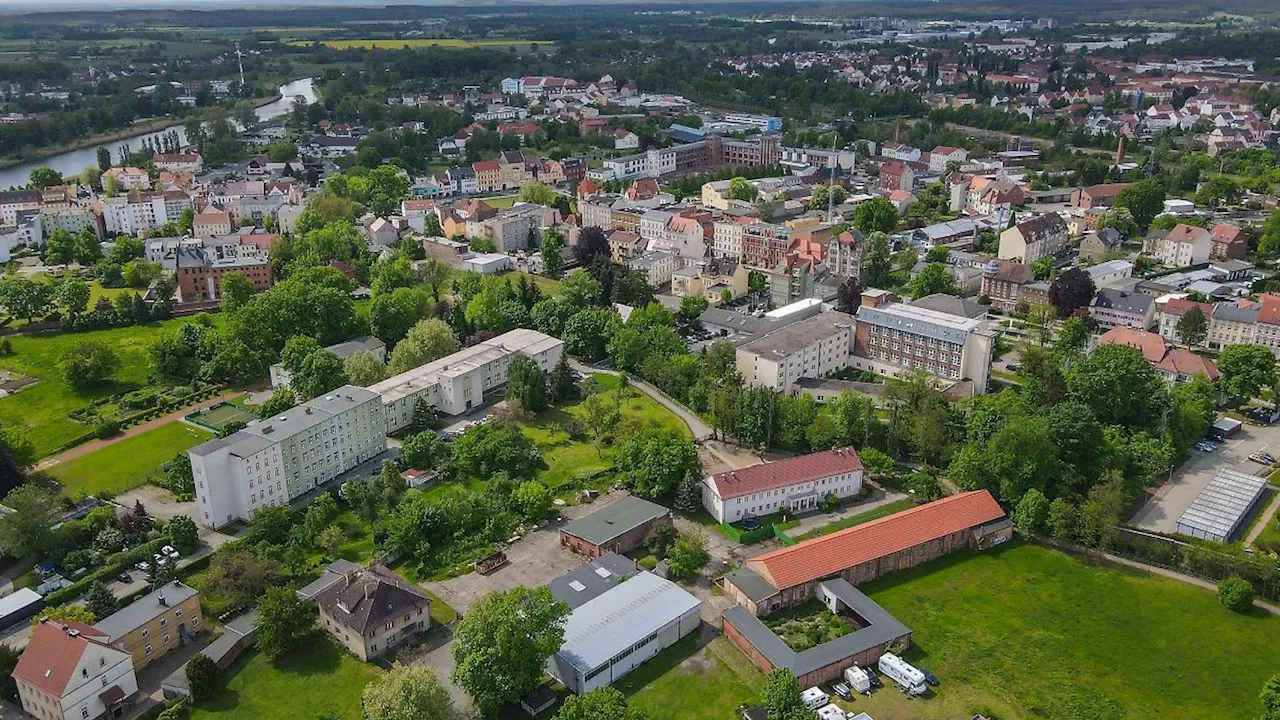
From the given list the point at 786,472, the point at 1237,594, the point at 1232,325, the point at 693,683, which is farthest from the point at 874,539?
the point at 1232,325

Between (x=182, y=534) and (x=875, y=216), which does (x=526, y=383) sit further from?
(x=875, y=216)

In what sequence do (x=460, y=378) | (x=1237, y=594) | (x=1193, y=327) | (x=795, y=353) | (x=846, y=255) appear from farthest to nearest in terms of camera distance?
(x=846, y=255) → (x=1193, y=327) → (x=795, y=353) → (x=460, y=378) → (x=1237, y=594)

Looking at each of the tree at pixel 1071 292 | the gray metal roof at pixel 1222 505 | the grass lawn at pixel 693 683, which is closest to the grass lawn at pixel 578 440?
the grass lawn at pixel 693 683

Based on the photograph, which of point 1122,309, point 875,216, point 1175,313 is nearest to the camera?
point 1175,313

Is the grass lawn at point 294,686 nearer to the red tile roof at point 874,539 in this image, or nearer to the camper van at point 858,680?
the red tile roof at point 874,539

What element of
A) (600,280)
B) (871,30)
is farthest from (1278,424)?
(871,30)

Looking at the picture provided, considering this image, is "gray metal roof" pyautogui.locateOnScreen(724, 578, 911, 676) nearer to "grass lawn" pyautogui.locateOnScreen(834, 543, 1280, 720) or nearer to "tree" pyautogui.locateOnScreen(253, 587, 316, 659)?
"grass lawn" pyautogui.locateOnScreen(834, 543, 1280, 720)
